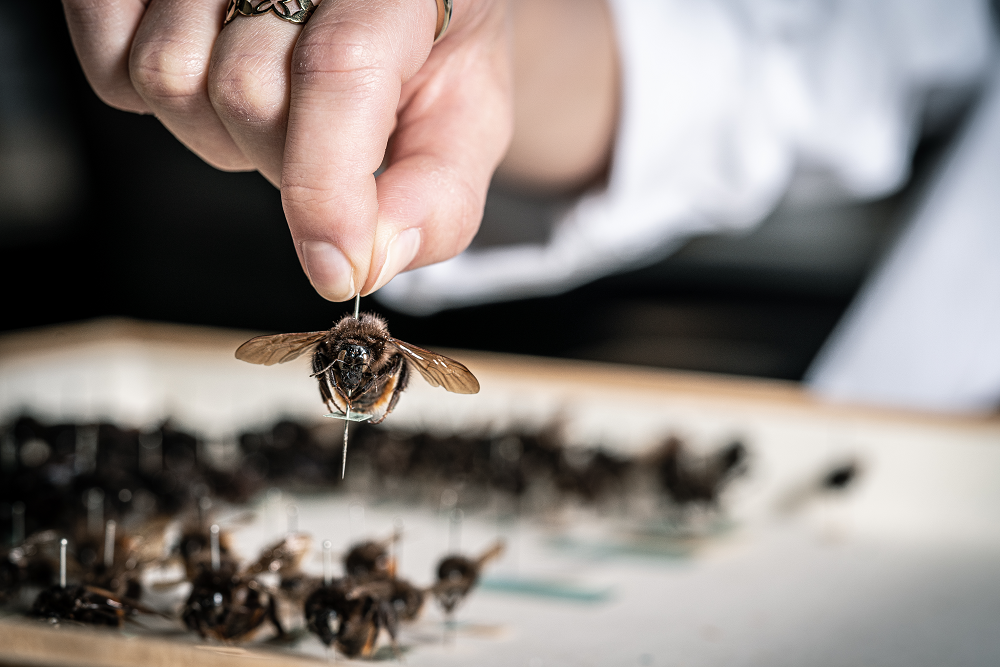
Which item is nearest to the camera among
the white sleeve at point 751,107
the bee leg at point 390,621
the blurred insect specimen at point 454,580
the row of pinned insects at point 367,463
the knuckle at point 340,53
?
the knuckle at point 340,53

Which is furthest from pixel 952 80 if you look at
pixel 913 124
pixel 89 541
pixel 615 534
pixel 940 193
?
pixel 89 541

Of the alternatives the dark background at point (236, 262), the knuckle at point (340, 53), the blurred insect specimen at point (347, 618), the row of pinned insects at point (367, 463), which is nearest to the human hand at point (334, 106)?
the knuckle at point (340, 53)

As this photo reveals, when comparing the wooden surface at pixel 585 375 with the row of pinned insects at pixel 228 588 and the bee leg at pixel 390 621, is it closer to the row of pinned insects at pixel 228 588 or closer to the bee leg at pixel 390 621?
the row of pinned insects at pixel 228 588

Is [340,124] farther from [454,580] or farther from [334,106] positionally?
[454,580]

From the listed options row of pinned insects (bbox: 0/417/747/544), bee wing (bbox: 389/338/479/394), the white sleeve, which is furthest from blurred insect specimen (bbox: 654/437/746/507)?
bee wing (bbox: 389/338/479/394)

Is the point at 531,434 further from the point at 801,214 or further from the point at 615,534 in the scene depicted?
the point at 801,214

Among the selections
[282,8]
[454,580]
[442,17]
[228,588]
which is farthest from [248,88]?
[454,580]
